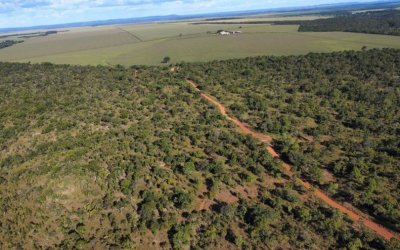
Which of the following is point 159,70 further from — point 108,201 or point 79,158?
point 108,201

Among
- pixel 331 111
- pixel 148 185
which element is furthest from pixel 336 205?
pixel 331 111

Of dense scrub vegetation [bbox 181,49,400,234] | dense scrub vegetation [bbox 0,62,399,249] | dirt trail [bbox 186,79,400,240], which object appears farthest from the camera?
dense scrub vegetation [bbox 181,49,400,234]

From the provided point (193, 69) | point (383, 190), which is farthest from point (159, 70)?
point (383, 190)

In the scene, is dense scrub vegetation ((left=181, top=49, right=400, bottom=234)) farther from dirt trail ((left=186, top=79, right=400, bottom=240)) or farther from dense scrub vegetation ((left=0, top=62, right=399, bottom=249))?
dense scrub vegetation ((left=0, top=62, right=399, bottom=249))

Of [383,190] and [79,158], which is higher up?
[79,158]

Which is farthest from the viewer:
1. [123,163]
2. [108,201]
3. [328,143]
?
[328,143]

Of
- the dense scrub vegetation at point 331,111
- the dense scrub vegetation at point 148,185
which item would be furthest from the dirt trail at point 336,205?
the dense scrub vegetation at point 148,185

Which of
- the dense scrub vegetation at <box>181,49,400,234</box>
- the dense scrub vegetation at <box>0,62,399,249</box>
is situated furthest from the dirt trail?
the dense scrub vegetation at <box>0,62,399,249</box>
